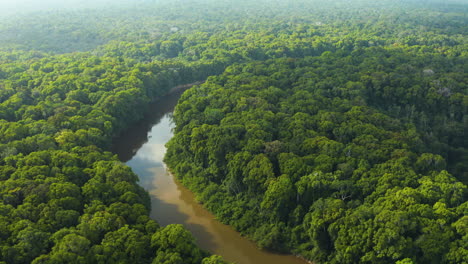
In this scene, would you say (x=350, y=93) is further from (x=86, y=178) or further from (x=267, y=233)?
(x=86, y=178)

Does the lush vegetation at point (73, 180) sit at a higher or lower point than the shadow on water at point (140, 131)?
higher

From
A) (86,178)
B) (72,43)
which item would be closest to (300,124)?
(86,178)

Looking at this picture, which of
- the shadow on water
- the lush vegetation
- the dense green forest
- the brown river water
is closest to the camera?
the lush vegetation

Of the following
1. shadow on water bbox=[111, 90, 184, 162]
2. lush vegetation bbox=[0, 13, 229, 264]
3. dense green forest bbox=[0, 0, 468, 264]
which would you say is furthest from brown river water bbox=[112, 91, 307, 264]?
lush vegetation bbox=[0, 13, 229, 264]

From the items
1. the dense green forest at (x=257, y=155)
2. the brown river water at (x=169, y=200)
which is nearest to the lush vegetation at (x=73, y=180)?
the dense green forest at (x=257, y=155)

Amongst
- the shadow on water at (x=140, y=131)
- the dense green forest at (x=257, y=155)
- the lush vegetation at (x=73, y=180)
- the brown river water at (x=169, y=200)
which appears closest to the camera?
the lush vegetation at (x=73, y=180)

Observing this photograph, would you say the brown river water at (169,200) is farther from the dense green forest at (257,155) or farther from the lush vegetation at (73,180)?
the lush vegetation at (73,180)

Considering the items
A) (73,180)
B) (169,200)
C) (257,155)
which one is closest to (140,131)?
(169,200)

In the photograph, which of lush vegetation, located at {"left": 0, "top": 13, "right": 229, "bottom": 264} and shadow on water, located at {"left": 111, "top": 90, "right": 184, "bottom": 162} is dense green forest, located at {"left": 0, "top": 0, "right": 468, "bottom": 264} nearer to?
lush vegetation, located at {"left": 0, "top": 13, "right": 229, "bottom": 264}
